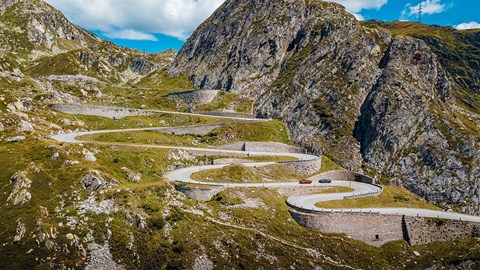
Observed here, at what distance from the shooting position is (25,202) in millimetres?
49562

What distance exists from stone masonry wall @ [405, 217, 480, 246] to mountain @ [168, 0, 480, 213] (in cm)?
5023

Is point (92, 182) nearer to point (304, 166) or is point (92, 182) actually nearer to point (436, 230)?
point (304, 166)

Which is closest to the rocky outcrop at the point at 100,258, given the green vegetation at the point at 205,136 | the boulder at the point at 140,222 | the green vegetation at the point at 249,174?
the boulder at the point at 140,222

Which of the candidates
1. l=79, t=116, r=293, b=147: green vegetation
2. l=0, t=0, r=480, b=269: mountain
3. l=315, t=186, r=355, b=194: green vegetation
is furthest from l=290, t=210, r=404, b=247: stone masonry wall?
l=79, t=116, r=293, b=147: green vegetation

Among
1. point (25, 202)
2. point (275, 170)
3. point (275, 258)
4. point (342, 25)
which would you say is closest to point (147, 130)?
point (275, 170)

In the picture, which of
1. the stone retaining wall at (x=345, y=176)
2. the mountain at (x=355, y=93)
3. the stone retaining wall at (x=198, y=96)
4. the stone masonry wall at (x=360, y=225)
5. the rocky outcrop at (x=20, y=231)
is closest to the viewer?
the rocky outcrop at (x=20, y=231)

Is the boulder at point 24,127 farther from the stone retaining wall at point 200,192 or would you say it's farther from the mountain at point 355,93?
the mountain at point 355,93

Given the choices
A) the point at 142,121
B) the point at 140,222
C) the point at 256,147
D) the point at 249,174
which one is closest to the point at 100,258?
the point at 140,222

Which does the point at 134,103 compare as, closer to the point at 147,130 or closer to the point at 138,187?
the point at 147,130

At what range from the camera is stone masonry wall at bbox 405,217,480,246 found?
201ft

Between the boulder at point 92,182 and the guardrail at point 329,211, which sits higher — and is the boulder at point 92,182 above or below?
above

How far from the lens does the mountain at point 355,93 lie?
116 meters

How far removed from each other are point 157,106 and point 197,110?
20.0 m

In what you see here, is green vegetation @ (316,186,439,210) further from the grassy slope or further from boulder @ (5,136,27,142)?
boulder @ (5,136,27,142)
